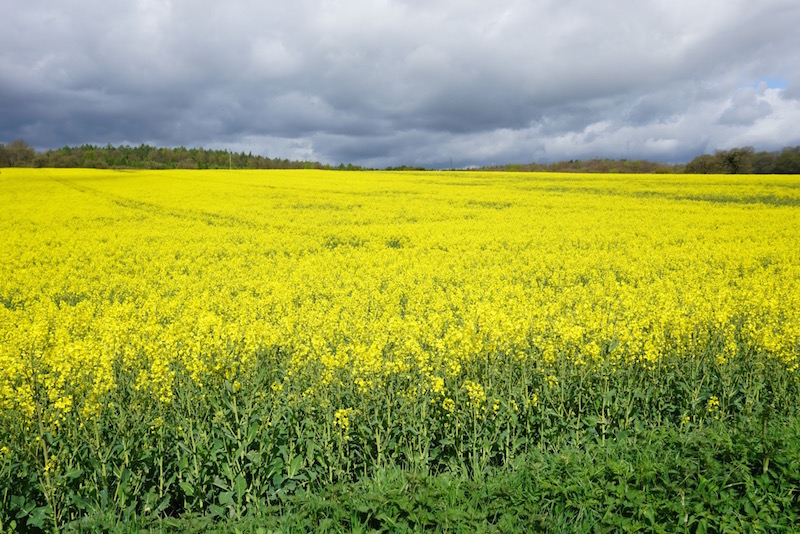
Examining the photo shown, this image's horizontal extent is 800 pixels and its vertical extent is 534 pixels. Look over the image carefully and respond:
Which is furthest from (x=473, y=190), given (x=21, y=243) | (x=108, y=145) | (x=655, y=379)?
(x=108, y=145)

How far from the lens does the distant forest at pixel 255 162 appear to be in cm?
5616

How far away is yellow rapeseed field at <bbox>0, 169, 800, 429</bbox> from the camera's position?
5662 millimetres

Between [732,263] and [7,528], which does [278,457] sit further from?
[732,263]

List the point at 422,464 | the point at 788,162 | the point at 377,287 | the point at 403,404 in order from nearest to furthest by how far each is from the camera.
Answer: the point at 422,464, the point at 403,404, the point at 377,287, the point at 788,162

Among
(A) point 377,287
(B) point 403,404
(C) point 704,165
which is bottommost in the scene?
(A) point 377,287

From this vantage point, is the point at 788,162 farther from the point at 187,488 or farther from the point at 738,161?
the point at 187,488

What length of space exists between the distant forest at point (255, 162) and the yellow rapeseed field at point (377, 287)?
2621 centimetres

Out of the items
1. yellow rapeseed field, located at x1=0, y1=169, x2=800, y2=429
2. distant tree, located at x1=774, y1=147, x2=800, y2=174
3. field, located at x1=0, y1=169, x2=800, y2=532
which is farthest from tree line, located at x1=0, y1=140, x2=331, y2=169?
field, located at x1=0, y1=169, x2=800, y2=532

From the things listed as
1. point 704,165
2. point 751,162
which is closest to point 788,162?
point 751,162

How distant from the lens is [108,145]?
10362 cm

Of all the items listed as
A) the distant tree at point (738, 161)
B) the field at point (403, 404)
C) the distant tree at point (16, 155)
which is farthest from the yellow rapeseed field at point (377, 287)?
the distant tree at point (16, 155)

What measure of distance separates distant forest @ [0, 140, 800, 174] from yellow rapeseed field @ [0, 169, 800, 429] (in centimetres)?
2621

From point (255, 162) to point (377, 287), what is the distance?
86685mm

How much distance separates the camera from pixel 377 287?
470 inches
